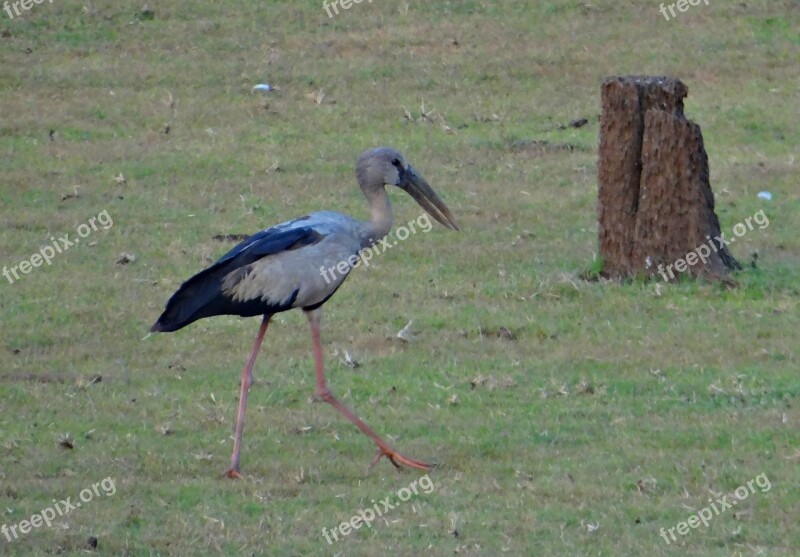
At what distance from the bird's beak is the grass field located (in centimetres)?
91

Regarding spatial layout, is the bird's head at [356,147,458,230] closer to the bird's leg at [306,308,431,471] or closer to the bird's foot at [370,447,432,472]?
the bird's leg at [306,308,431,471]

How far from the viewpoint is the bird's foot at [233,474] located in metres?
6.90

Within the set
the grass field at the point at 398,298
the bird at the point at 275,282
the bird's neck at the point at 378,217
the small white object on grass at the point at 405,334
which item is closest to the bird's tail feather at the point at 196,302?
the bird at the point at 275,282

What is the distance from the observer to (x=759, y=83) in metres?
15.9

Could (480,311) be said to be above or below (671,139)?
below

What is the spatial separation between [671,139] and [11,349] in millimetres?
4493

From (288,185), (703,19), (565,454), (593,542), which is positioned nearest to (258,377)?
(565,454)

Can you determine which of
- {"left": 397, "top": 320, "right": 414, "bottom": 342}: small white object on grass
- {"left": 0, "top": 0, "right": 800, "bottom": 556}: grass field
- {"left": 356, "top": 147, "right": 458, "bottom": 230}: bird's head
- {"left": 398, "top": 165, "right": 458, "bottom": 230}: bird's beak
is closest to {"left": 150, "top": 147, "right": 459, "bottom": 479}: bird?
{"left": 0, "top": 0, "right": 800, "bottom": 556}: grass field

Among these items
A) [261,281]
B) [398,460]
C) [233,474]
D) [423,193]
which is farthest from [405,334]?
[233,474]

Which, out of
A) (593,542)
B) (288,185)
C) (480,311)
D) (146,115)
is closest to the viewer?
(593,542)

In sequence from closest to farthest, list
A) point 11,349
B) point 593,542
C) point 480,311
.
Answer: point 593,542 → point 11,349 → point 480,311

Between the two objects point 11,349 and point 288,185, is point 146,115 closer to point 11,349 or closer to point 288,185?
point 288,185

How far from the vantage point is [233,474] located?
6.91 m

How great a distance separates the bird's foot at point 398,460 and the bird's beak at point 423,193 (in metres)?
1.66
